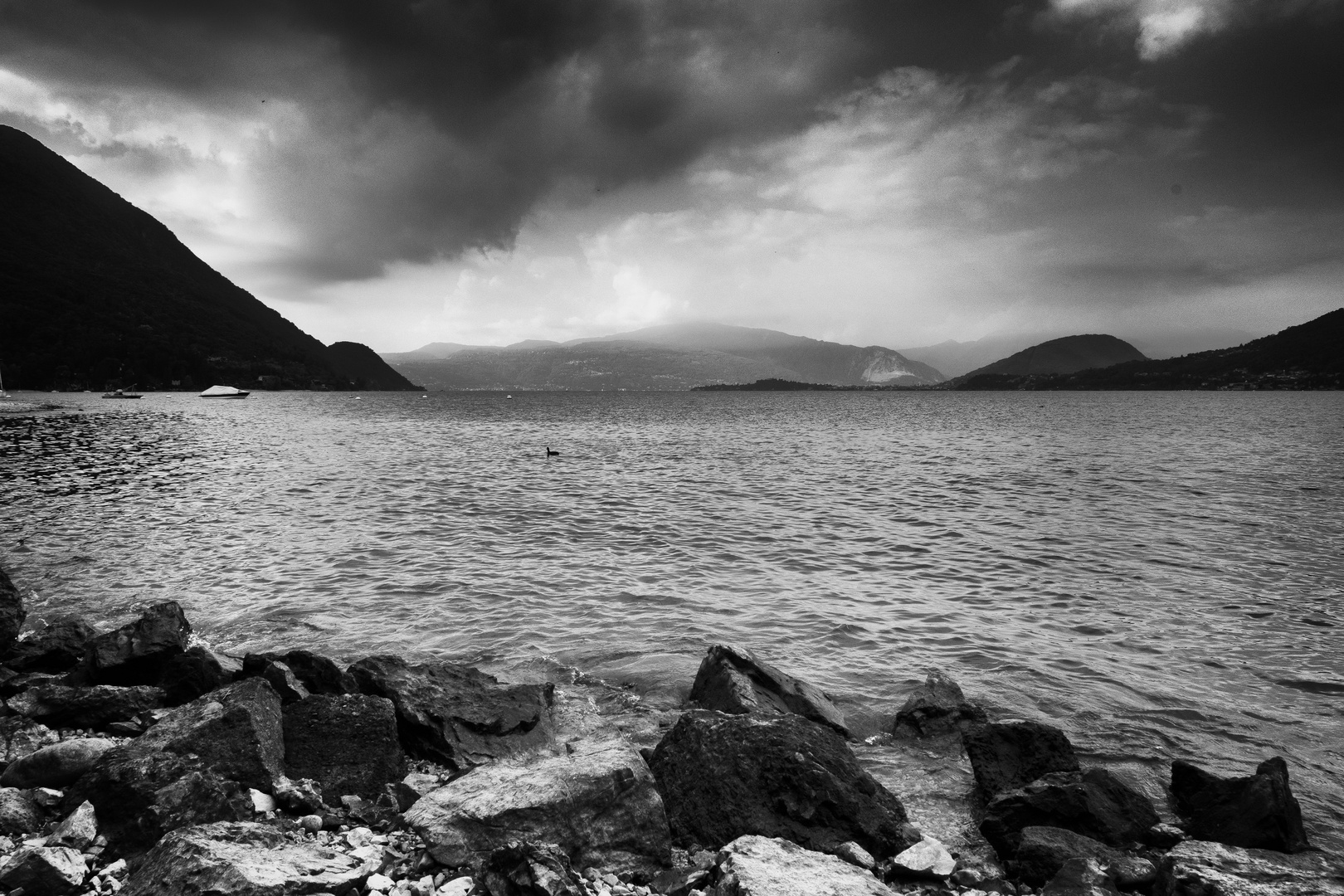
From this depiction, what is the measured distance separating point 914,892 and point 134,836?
27.7 feet

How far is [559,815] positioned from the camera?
7922 mm

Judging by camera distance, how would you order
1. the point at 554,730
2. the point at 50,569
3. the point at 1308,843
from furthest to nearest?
the point at 50,569 → the point at 554,730 → the point at 1308,843

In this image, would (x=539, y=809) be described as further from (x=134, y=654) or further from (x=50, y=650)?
(x=50, y=650)

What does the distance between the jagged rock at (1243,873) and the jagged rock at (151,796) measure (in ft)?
33.2

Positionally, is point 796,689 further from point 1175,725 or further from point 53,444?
point 53,444

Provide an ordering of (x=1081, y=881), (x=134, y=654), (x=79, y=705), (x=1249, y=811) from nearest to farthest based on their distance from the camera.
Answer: (x=1081, y=881) < (x=1249, y=811) < (x=79, y=705) < (x=134, y=654)

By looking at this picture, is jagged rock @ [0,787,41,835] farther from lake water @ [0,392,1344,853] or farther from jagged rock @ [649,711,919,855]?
lake water @ [0,392,1344,853]

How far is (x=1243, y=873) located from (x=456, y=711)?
10.3m

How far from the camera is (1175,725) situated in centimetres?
1234

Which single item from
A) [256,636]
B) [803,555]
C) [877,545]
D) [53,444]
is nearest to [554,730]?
[256,636]

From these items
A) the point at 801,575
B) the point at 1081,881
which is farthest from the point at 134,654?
the point at 801,575

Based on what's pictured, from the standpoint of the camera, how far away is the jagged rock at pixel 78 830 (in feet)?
24.0

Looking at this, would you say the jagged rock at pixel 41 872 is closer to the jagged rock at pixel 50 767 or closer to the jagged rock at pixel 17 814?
the jagged rock at pixel 17 814

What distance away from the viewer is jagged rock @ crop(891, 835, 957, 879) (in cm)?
771
